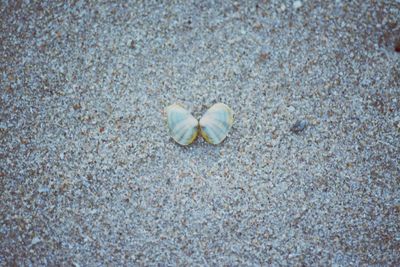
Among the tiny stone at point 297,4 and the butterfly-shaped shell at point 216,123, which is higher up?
Result: the tiny stone at point 297,4

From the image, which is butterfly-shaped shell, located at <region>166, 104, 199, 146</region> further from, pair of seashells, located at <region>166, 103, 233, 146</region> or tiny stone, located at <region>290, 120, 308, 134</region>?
tiny stone, located at <region>290, 120, 308, 134</region>

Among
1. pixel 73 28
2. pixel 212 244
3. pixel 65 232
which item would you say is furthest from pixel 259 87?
pixel 65 232

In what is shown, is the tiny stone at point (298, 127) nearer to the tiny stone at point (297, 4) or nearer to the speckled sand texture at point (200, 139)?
the speckled sand texture at point (200, 139)

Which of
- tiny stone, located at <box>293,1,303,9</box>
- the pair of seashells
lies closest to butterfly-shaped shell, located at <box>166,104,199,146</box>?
the pair of seashells

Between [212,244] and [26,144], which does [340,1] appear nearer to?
[212,244]

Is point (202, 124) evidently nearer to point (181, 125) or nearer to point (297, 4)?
point (181, 125)

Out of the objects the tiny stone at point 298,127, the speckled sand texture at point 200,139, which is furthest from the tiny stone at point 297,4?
the tiny stone at point 298,127

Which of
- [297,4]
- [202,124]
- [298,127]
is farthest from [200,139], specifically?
[297,4]
